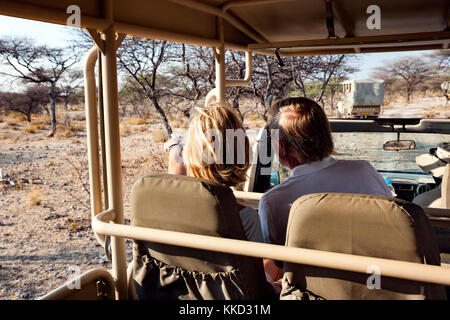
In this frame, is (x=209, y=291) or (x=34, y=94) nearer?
Answer: (x=209, y=291)

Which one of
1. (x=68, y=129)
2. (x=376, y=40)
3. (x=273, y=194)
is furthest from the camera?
(x=68, y=129)

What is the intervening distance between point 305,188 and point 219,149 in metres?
0.36

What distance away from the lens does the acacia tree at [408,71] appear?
19.5 meters

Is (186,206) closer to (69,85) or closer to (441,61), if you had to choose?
(69,85)

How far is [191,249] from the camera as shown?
139 centimetres

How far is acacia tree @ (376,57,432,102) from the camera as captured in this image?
1950 centimetres

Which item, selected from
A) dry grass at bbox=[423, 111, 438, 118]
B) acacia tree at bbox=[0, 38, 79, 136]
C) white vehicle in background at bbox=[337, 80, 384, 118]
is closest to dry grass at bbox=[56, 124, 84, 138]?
acacia tree at bbox=[0, 38, 79, 136]

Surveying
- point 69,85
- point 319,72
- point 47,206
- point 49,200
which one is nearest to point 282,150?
point 47,206

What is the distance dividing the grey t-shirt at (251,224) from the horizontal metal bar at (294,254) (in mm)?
291

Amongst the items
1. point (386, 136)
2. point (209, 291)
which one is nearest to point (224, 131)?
point (209, 291)

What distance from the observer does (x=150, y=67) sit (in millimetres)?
11000

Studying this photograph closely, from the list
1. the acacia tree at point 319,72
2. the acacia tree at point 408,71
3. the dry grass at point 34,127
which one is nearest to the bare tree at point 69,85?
the dry grass at point 34,127
